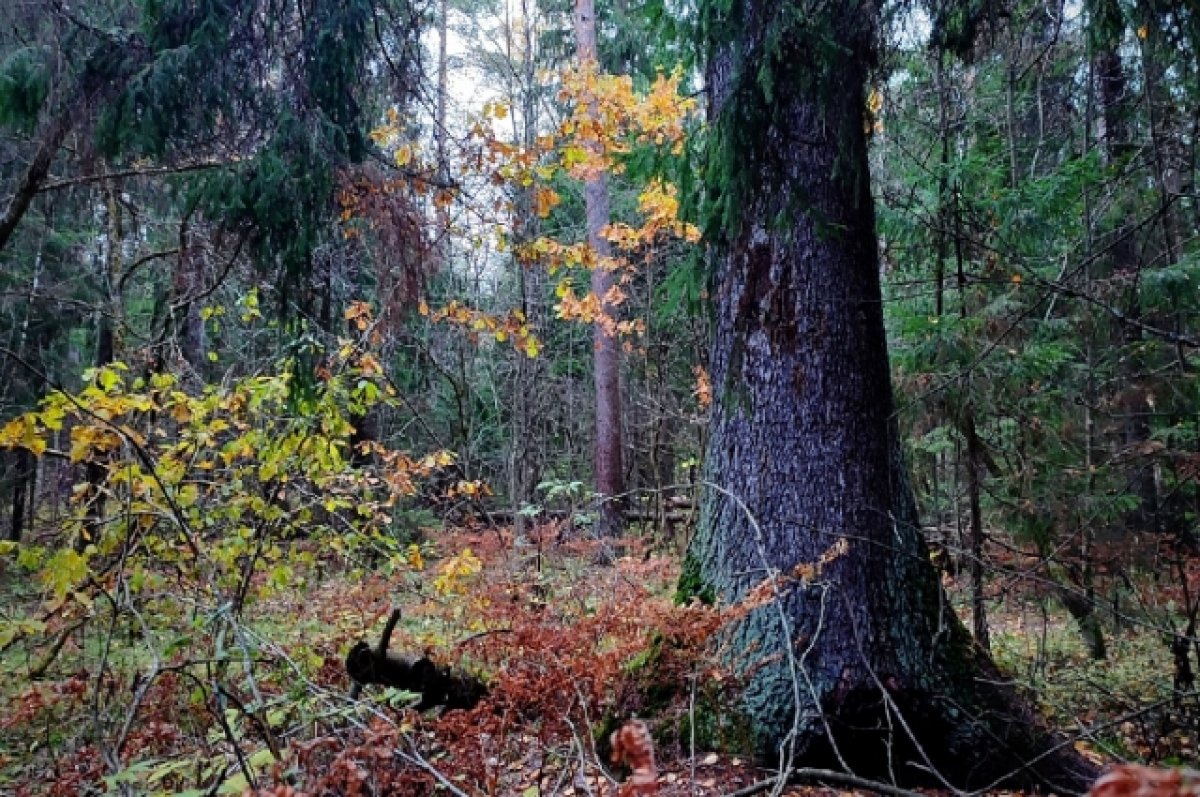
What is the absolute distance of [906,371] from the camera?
5.70m

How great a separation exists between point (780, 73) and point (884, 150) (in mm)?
4856

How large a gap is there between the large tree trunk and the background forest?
212mm

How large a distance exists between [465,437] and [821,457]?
400cm

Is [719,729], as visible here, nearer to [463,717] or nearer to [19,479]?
[463,717]

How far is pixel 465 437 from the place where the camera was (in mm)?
7070

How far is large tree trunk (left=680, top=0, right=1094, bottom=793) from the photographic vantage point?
11.5 ft

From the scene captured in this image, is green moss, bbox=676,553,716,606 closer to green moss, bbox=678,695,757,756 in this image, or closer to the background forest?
the background forest

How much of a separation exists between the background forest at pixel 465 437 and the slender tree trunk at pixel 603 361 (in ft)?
12.5

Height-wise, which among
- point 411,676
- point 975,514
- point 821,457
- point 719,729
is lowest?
point 719,729

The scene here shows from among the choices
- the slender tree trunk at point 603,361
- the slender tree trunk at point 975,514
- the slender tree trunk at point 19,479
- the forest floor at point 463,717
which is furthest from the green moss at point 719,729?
the slender tree trunk at point 19,479

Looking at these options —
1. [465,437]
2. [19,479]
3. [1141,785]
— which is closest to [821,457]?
[1141,785]

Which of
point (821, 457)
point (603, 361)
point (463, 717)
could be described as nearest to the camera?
point (463, 717)

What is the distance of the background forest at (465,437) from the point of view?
10.6 feet

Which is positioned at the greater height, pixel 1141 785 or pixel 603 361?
pixel 603 361
